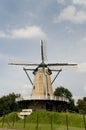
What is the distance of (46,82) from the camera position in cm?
5597

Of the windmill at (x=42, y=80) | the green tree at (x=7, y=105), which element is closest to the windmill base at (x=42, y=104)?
the windmill at (x=42, y=80)

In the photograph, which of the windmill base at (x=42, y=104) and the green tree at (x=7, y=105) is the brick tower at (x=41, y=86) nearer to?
the windmill base at (x=42, y=104)

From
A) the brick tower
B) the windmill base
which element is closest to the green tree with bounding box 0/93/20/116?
the windmill base

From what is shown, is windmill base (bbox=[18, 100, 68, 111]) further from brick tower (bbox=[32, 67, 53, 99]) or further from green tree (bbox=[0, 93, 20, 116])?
green tree (bbox=[0, 93, 20, 116])

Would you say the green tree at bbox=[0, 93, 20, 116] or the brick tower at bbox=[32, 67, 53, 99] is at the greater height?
the brick tower at bbox=[32, 67, 53, 99]

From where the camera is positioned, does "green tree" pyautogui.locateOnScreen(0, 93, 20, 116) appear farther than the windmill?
Yes

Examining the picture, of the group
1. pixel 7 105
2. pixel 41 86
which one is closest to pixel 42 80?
pixel 41 86

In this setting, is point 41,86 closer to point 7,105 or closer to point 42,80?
point 42,80

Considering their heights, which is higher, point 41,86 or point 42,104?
point 41,86

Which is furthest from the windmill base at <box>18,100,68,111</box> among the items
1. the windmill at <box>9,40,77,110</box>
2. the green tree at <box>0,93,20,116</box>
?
the green tree at <box>0,93,20,116</box>

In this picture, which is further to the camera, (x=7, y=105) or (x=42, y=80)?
(x=7, y=105)

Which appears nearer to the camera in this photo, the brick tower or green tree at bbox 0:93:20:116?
the brick tower

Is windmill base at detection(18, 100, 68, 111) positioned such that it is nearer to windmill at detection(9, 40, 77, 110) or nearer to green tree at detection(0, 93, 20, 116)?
windmill at detection(9, 40, 77, 110)

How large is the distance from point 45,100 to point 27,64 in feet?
Result: 28.4
